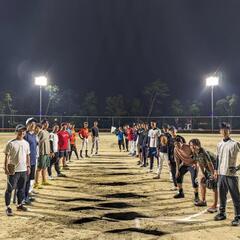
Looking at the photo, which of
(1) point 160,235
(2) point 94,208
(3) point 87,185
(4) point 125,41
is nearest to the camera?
(1) point 160,235

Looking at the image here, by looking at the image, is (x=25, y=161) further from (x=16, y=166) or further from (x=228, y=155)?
(x=228, y=155)

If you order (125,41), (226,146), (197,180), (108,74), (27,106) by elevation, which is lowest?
(197,180)

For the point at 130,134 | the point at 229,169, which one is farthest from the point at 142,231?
the point at 130,134

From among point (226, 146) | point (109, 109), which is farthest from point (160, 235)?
point (109, 109)

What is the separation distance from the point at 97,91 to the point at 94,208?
3519 inches

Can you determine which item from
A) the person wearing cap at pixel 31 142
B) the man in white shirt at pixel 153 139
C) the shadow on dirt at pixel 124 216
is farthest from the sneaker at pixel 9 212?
the man in white shirt at pixel 153 139

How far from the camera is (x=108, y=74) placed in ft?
346

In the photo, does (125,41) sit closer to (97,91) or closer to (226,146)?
(97,91)

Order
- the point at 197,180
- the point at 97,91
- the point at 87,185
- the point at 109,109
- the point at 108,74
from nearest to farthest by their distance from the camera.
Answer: the point at 197,180, the point at 87,185, the point at 109,109, the point at 97,91, the point at 108,74

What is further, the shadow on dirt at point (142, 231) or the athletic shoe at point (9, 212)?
the athletic shoe at point (9, 212)

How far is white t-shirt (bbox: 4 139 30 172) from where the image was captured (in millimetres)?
8766

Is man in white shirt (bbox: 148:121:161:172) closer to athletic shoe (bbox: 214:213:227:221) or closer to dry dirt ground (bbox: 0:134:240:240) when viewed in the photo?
dry dirt ground (bbox: 0:134:240:240)

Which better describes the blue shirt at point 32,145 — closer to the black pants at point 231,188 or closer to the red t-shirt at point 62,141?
the black pants at point 231,188

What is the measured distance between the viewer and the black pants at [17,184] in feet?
28.3
